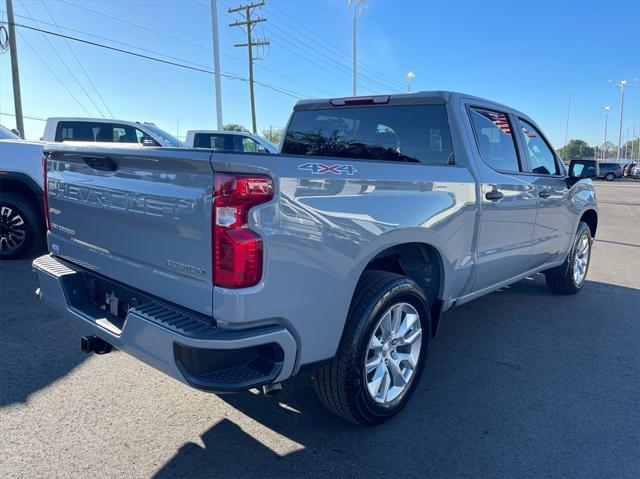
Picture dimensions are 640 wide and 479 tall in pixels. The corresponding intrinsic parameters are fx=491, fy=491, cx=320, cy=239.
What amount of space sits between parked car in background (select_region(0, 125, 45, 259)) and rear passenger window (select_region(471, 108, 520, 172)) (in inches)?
215

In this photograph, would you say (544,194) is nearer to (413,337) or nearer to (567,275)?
(567,275)

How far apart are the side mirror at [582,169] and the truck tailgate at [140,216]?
4.27m

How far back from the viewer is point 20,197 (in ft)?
21.4

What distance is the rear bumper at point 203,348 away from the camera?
6.77 feet

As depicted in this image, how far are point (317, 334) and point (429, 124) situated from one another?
1.96 meters

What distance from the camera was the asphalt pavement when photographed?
2521 mm

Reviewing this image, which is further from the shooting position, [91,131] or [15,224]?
[91,131]

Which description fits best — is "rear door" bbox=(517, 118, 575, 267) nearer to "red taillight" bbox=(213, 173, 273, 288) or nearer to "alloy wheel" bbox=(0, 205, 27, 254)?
"red taillight" bbox=(213, 173, 273, 288)

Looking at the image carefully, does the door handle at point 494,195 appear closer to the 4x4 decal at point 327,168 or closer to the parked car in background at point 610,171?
the 4x4 decal at point 327,168

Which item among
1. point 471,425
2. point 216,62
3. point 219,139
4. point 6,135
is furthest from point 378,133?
point 216,62

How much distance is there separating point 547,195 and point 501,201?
3.48ft

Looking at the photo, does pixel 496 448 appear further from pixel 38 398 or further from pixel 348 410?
pixel 38 398

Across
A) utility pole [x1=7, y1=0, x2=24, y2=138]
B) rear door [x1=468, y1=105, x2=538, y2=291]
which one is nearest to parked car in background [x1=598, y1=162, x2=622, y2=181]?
utility pole [x1=7, y1=0, x2=24, y2=138]

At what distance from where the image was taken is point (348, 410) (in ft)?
8.70
